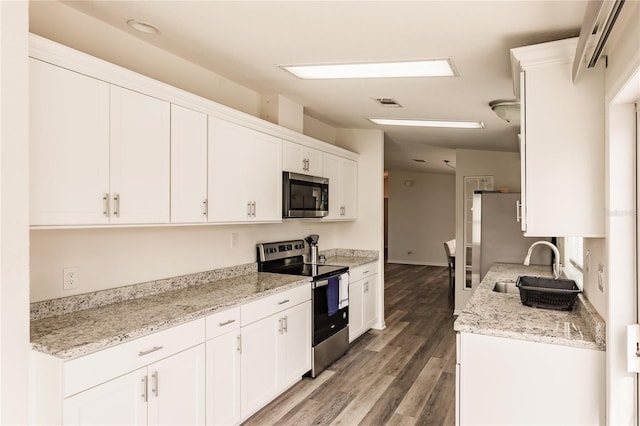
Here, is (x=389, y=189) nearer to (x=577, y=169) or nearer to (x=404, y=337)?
(x=404, y=337)

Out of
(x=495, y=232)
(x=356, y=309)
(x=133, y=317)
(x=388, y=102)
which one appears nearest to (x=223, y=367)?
(x=133, y=317)

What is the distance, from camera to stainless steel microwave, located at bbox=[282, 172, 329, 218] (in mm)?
3719

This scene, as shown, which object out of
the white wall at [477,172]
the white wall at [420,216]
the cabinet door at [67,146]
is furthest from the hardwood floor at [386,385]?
the white wall at [420,216]

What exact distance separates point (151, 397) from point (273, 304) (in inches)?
44.7

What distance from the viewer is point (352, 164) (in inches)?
201

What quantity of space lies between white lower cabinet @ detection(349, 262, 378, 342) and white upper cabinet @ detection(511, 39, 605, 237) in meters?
2.60

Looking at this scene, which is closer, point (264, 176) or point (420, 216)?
point (264, 176)

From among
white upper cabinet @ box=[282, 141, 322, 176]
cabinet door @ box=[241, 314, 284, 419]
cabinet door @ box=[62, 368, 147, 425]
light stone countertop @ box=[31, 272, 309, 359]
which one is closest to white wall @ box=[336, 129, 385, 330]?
white upper cabinet @ box=[282, 141, 322, 176]

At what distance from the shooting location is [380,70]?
287cm

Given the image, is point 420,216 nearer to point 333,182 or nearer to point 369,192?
point 369,192

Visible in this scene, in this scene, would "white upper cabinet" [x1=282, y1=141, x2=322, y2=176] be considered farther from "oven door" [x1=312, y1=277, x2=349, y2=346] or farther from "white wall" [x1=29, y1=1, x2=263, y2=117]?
"oven door" [x1=312, y1=277, x2=349, y2=346]

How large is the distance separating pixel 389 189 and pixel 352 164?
22.2ft

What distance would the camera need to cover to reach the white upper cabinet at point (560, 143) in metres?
1.96

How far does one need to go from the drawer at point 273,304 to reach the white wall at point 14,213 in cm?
130
